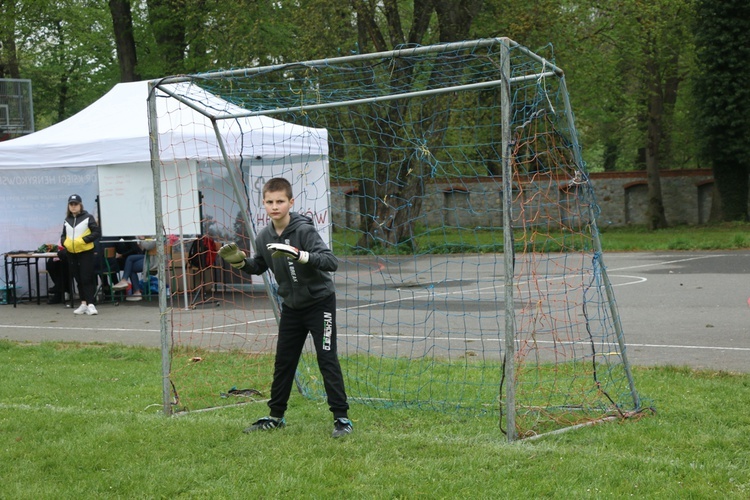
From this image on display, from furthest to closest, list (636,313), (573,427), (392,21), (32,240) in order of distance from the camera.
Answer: (392,21)
(32,240)
(636,313)
(573,427)

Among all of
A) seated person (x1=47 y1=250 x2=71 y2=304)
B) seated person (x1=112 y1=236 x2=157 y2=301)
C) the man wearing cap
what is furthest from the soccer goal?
seated person (x1=47 y1=250 x2=71 y2=304)

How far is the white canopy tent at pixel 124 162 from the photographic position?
1447 cm

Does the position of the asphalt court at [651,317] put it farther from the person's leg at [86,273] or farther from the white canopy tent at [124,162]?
the white canopy tent at [124,162]

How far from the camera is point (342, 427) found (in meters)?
6.23

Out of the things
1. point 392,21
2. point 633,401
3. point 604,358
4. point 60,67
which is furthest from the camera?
point 60,67

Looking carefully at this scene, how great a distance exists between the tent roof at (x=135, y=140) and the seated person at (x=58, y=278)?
6.29 feet

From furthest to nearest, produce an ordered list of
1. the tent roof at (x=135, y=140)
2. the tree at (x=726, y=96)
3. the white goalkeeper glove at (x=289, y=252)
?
the tree at (x=726, y=96)
the tent roof at (x=135, y=140)
the white goalkeeper glove at (x=289, y=252)

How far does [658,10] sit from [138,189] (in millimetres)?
19167

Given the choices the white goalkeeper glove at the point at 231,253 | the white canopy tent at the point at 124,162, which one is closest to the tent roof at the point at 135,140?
the white canopy tent at the point at 124,162

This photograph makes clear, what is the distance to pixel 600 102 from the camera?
3666 cm

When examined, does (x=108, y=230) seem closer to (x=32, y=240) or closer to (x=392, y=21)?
(x=32, y=240)

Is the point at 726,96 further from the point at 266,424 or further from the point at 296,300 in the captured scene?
→ the point at 266,424

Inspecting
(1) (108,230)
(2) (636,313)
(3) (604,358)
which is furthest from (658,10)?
(3) (604,358)

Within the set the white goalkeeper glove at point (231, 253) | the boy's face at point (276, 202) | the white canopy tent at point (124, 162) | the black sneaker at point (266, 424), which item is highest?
the white canopy tent at point (124, 162)
